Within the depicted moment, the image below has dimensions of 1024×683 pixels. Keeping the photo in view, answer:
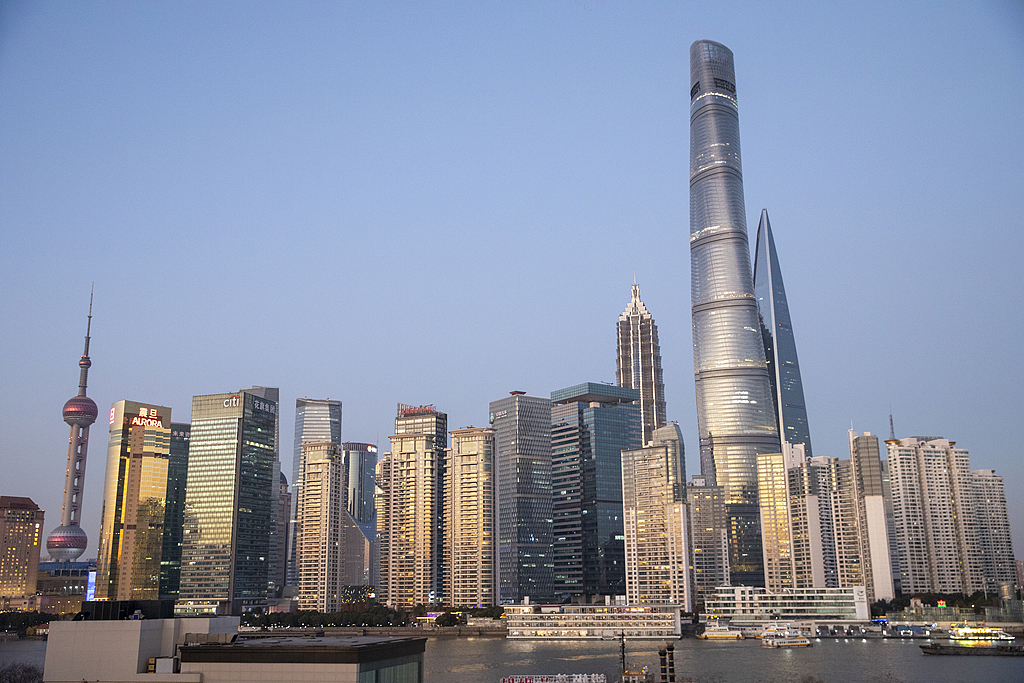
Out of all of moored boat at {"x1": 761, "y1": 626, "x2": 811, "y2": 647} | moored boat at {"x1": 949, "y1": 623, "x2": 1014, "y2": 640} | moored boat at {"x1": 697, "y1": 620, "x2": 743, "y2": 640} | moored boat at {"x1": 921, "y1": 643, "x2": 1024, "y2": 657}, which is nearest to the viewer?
moored boat at {"x1": 921, "y1": 643, "x2": 1024, "y2": 657}

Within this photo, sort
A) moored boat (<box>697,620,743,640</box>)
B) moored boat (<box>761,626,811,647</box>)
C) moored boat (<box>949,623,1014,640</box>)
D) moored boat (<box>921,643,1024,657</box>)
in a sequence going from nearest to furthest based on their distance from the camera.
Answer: moored boat (<box>921,643,1024,657</box>) < moored boat (<box>949,623,1014,640</box>) < moored boat (<box>761,626,811,647</box>) < moored boat (<box>697,620,743,640</box>)

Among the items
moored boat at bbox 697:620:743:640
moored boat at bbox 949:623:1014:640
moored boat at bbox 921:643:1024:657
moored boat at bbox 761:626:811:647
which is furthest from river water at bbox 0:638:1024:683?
moored boat at bbox 697:620:743:640

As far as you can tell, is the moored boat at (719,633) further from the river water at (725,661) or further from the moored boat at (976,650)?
the moored boat at (976,650)

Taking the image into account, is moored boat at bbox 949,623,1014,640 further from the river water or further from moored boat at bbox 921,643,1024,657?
moored boat at bbox 921,643,1024,657

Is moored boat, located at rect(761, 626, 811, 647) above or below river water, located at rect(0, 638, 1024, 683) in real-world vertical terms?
above

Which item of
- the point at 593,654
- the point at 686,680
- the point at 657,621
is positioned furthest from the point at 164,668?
the point at 657,621

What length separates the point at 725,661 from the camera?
400ft

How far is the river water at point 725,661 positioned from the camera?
100750mm

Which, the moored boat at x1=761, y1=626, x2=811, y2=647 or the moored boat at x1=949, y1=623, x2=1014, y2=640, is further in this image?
the moored boat at x1=761, y1=626, x2=811, y2=647

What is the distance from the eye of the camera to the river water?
331ft

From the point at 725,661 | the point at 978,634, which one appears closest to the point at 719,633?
the point at 978,634

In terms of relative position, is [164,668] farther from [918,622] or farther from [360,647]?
[918,622]

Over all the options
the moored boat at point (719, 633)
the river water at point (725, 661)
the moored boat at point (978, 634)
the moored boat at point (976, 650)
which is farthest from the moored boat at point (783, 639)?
the moored boat at point (976, 650)

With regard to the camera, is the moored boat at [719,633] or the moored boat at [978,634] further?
the moored boat at [719,633]
